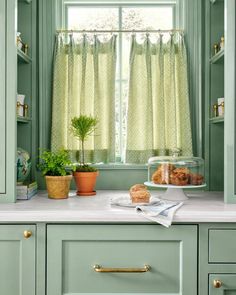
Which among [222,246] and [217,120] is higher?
[217,120]

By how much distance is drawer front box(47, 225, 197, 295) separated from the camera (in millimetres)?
Answer: 2098

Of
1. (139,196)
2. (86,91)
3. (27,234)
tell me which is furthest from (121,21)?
(27,234)

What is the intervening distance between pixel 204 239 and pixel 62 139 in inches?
51.8

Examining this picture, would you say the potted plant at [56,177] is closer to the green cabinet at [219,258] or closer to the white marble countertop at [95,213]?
the white marble countertop at [95,213]

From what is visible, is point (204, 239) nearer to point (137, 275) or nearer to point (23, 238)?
point (137, 275)

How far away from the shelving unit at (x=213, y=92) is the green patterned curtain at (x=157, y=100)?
15cm

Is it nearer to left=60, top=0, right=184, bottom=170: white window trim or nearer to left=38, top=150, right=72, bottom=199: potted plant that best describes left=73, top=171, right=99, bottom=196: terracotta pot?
left=38, top=150, right=72, bottom=199: potted plant

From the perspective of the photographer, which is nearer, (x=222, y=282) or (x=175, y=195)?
(x=222, y=282)

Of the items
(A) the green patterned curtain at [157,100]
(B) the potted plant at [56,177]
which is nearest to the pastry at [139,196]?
(B) the potted plant at [56,177]

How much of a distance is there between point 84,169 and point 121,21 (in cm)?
113

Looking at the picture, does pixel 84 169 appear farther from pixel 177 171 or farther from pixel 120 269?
pixel 120 269

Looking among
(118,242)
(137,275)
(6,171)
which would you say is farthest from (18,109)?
(137,275)

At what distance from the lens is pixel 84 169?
2744mm

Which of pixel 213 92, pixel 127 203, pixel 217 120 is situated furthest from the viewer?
pixel 213 92
